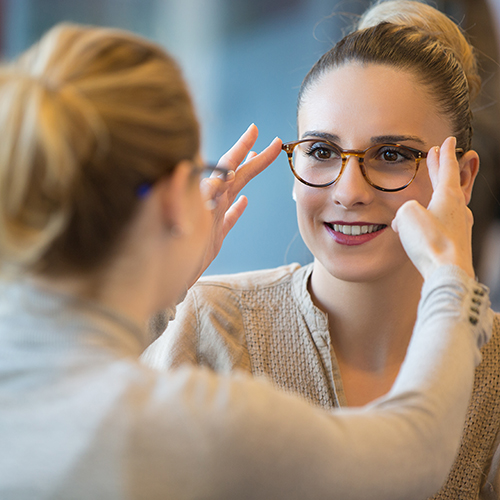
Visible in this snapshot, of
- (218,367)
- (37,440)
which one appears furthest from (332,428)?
(218,367)

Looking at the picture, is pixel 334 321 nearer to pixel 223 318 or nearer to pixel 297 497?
pixel 223 318

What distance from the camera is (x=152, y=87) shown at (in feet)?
2.53

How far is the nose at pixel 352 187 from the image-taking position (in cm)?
134

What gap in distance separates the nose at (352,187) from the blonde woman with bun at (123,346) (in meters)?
0.53

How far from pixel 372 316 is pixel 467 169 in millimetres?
394

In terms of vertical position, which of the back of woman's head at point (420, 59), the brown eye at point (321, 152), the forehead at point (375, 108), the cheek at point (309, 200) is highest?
the back of woman's head at point (420, 59)

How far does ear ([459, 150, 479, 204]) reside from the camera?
143cm

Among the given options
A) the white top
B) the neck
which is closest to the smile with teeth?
the neck

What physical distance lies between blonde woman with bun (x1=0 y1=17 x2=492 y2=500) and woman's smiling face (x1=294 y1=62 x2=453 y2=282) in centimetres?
55

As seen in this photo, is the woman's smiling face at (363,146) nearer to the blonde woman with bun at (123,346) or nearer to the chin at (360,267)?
the chin at (360,267)

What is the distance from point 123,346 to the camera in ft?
2.56

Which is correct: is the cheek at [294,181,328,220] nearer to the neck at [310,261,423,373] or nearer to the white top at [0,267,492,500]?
the neck at [310,261,423,373]

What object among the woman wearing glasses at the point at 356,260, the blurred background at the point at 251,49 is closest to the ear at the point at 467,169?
the woman wearing glasses at the point at 356,260

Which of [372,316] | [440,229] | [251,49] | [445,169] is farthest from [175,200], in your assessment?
[251,49]
